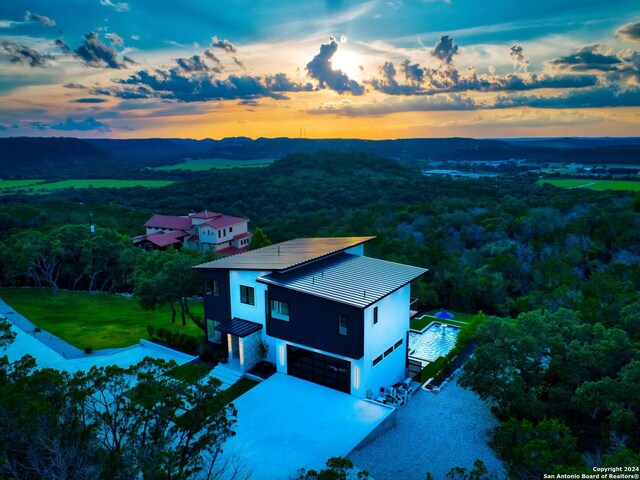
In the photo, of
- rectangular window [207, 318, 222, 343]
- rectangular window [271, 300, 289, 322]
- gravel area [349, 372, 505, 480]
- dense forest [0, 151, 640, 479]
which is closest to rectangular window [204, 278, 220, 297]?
rectangular window [207, 318, 222, 343]

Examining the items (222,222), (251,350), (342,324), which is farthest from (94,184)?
(342,324)

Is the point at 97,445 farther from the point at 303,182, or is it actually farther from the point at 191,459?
the point at 303,182

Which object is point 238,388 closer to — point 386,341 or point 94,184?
point 386,341

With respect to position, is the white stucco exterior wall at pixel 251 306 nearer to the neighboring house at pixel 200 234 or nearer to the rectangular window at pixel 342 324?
the rectangular window at pixel 342 324

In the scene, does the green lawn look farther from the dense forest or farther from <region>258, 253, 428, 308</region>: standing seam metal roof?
<region>258, 253, 428, 308</region>: standing seam metal roof

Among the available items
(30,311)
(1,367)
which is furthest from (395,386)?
(30,311)

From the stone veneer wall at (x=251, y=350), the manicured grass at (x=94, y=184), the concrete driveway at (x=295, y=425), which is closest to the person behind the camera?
the concrete driveway at (x=295, y=425)

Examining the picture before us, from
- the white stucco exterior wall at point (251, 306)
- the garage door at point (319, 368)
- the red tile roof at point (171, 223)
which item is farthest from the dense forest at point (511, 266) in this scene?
the red tile roof at point (171, 223)
